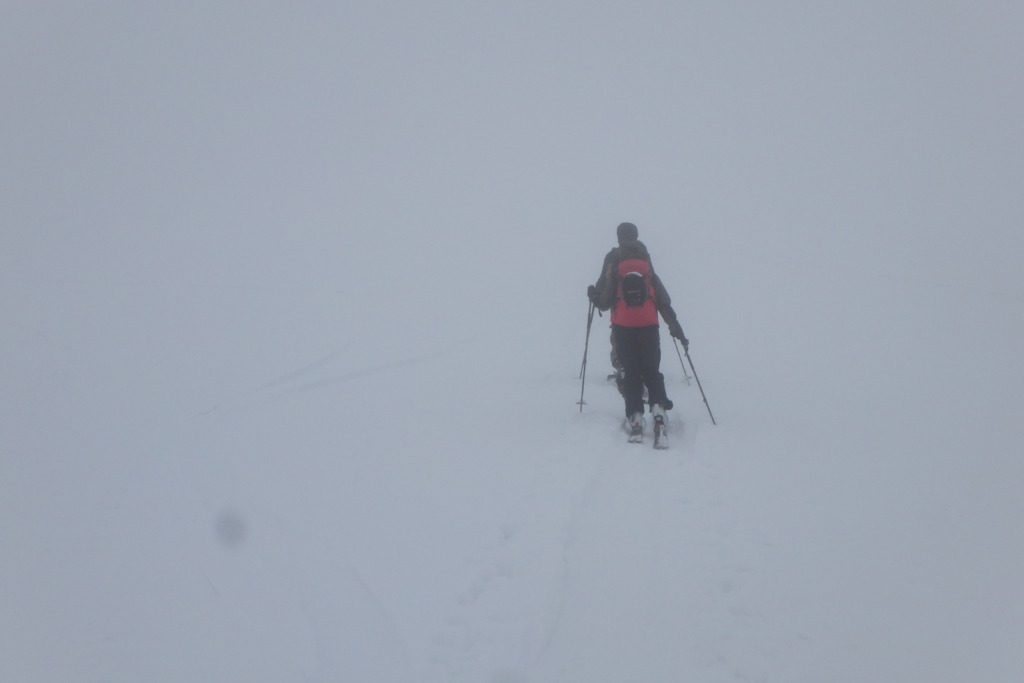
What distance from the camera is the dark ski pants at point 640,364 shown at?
660 cm

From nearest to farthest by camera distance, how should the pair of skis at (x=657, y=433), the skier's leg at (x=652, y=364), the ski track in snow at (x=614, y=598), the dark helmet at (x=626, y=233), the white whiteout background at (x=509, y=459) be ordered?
the ski track in snow at (x=614, y=598), the white whiteout background at (x=509, y=459), the pair of skis at (x=657, y=433), the skier's leg at (x=652, y=364), the dark helmet at (x=626, y=233)

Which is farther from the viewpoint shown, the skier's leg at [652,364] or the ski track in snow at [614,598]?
the skier's leg at [652,364]

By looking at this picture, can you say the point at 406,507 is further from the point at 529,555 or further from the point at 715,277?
the point at 715,277

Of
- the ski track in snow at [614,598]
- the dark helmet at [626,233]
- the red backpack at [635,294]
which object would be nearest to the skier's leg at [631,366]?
the red backpack at [635,294]

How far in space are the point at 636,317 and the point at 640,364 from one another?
46 centimetres

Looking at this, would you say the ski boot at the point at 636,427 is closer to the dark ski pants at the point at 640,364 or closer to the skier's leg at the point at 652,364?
the dark ski pants at the point at 640,364

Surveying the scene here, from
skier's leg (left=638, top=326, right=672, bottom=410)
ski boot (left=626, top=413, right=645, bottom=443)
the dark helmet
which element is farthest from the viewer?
the dark helmet

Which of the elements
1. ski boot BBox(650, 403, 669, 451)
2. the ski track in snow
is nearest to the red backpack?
ski boot BBox(650, 403, 669, 451)

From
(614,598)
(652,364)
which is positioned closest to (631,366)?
(652,364)

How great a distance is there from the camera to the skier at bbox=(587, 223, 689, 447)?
655 centimetres

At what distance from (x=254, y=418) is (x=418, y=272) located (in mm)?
15029

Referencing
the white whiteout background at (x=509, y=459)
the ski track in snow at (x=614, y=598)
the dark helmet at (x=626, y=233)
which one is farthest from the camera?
the dark helmet at (x=626, y=233)

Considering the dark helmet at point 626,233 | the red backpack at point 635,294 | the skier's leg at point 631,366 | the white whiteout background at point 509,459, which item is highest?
the dark helmet at point 626,233

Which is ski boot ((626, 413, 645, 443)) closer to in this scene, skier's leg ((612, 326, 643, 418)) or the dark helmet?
skier's leg ((612, 326, 643, 418))
